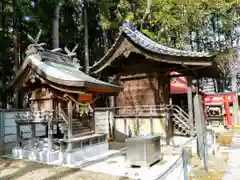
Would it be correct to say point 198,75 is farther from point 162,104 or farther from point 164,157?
point 164,157

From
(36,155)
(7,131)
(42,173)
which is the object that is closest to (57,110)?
(36,155)

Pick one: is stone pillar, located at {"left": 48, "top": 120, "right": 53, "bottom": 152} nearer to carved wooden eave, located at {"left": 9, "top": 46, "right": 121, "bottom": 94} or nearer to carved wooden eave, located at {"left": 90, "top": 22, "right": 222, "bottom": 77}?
carved wooden eave, located at {"left": 9, "top": 46, "right": 121, "bottom": 94}

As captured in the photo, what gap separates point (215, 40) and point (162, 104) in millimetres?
16892

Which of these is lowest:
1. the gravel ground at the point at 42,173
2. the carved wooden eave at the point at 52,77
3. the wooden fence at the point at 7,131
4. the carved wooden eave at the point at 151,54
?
the gravel ground at the point at 42,173

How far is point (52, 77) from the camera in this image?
24.2 feet

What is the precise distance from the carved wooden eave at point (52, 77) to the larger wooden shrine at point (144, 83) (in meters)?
2.29

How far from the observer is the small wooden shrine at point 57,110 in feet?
24.3

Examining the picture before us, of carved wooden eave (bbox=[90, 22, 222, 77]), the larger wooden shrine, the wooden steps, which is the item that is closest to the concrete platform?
the wooden steps

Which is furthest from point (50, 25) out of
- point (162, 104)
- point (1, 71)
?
point (162, 104)

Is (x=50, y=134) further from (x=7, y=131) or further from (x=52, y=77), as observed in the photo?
(x=7, y=131)

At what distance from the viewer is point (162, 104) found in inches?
418

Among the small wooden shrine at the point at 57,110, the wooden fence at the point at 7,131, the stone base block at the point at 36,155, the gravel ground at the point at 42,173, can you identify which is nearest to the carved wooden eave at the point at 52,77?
the small wooden shrine at the point at 57,110

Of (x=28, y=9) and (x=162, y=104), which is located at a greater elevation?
(x=28, y=9)

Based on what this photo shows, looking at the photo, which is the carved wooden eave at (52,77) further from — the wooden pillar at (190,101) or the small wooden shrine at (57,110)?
the wooden pillar at (190,101)
